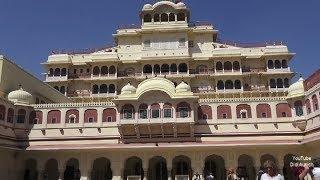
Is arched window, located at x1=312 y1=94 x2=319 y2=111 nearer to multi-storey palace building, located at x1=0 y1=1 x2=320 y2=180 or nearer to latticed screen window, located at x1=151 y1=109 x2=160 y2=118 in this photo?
multi-storey palace building, located at x1=0 y1=1 x2=320 y2=180

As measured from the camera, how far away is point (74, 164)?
42.2 metres

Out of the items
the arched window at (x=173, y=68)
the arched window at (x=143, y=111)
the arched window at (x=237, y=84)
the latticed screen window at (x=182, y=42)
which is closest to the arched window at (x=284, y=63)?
the arched window at (x=237, y=84)

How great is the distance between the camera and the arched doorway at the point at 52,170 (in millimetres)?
41622

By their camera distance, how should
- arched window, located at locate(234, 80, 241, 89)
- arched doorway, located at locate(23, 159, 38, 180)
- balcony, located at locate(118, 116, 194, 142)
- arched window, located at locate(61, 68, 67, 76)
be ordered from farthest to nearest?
1. arched window, located at locate(61, 68, 67, 76)
2. arched window, located at locate(234, 80, 241, 89)
3. arched doorway, located at locate(23, 159, 38, 180)
4. balcony, located at locate(118, 116, 194, 142)

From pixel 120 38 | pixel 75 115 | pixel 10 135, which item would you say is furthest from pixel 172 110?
pixel 120 38

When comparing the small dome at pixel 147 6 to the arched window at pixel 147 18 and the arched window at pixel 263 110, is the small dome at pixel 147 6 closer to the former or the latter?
the arched window at pixel 147 18

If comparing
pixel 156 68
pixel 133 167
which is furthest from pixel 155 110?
pixel 156 68

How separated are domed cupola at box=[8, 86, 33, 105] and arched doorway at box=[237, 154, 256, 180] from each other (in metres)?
23.6

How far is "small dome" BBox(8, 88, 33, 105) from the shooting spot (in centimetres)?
3975

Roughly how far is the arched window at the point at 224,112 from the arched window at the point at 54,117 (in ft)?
56.3

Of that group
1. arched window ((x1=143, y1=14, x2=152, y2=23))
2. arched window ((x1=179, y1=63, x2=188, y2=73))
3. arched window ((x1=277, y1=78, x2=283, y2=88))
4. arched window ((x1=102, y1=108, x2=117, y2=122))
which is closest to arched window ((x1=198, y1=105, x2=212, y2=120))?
arched window ((x1=102, y1=108, x2=117, y2=122))

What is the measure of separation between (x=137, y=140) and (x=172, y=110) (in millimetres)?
4761

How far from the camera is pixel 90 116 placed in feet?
134

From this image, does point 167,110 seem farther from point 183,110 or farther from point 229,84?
point 229,84
